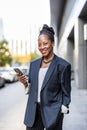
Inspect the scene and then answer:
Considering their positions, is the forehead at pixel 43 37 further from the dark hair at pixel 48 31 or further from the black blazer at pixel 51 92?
the black blazer at pixel 51 92

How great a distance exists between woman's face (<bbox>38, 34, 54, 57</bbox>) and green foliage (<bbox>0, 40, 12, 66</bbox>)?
7232 centimetres

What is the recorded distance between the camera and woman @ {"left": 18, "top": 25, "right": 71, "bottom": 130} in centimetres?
364

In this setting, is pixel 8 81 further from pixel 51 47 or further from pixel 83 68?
pixel 51 47

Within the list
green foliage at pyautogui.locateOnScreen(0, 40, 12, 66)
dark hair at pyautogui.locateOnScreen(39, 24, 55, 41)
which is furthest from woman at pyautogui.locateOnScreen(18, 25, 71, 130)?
green foliage at pyautogui.locateOnScreen(0, 40, 12, 66)

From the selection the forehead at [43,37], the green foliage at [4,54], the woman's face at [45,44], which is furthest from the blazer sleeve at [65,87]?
the green foliage at [4,54]

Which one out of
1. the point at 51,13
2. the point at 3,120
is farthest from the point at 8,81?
the point at 3,120

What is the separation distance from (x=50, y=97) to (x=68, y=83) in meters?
0.28

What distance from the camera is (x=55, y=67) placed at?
12.1ft

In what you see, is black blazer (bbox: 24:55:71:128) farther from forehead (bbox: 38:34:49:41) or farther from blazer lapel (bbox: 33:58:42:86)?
forehead (bbox: 38:34:49:41)

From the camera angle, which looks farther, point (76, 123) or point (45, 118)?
point (76, 123)

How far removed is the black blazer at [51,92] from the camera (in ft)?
11.9

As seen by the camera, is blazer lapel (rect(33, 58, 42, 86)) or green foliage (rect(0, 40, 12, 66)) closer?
blazer lapel (rect(33, 58, 42, 86))

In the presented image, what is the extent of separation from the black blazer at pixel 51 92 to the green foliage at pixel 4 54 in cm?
7232

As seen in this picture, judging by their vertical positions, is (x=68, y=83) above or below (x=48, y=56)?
below
